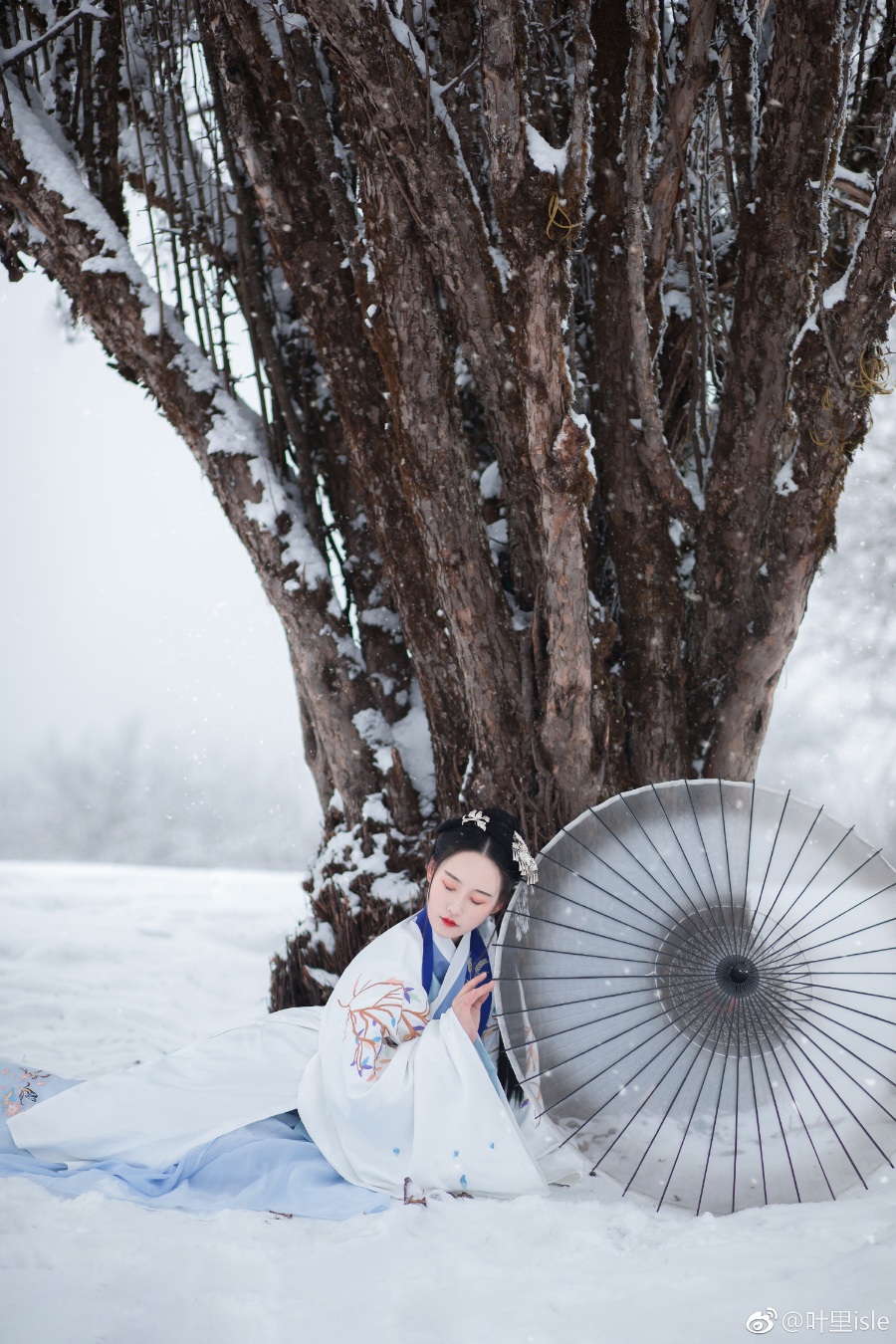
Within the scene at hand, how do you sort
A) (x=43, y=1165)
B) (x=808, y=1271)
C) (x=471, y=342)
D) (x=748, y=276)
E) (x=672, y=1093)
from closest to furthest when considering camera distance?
(x=808, y=1271), (x=672, y=1093), (x=43, y=1165), (x=471, y=342), (x=748, y=276)

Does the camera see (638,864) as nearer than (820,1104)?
No

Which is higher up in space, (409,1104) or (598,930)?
(598,930)

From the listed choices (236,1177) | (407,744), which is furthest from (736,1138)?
(407,744)

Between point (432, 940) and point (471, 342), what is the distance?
1220 millimetres

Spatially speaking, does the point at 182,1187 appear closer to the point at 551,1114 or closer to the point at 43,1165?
the point at 43,1165

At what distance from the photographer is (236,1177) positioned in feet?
5.08

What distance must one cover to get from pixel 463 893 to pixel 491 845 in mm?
95

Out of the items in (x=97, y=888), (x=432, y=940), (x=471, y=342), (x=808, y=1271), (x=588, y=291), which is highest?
(x=588, y=291)

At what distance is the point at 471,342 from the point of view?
2.02m

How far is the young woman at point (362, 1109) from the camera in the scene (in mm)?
1491

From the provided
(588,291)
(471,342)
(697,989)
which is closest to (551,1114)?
(697,989)

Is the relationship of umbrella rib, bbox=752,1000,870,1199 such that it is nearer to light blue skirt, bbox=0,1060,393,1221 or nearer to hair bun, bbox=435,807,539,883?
hair bun, bbox=435,807,539,883

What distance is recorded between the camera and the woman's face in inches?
64.9

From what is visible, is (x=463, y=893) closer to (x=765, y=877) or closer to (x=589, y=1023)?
(x=589, y=1023)
